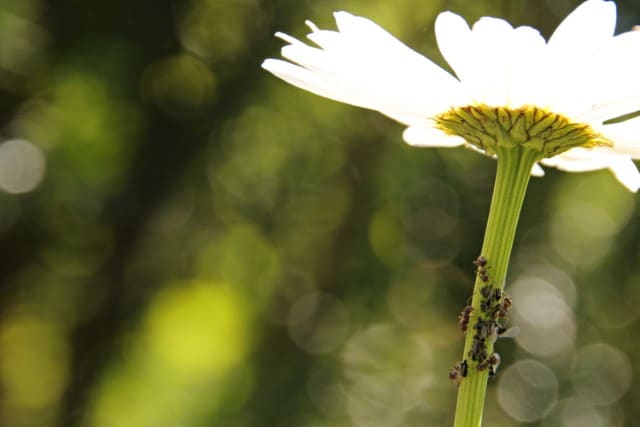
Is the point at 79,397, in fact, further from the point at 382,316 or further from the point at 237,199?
the point at 382,316

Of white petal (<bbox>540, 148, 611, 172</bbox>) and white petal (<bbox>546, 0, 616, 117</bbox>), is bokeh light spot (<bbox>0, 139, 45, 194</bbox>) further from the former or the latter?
white petal (<bbox>546, 0, 616, 117</bbox>)

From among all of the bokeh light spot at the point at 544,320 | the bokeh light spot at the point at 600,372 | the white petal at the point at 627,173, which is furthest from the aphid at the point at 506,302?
the bokeh light spot at the point at 600,372

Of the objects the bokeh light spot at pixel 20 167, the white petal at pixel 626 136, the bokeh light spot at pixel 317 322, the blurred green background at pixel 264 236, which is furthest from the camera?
the bokeh light spot at pixel 317 322

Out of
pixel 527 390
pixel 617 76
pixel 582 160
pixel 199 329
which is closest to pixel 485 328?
pixel 617 76

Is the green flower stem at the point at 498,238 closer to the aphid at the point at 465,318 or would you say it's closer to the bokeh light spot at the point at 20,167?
the aphid at the point at 465,318

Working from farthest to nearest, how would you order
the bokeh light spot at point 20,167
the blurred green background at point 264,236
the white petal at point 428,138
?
the bokeh light spot at point 20,167, the blurred green background at point 264,236, the white petal at point 428,138

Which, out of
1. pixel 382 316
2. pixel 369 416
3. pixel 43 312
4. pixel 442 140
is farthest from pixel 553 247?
pixel 442 140
